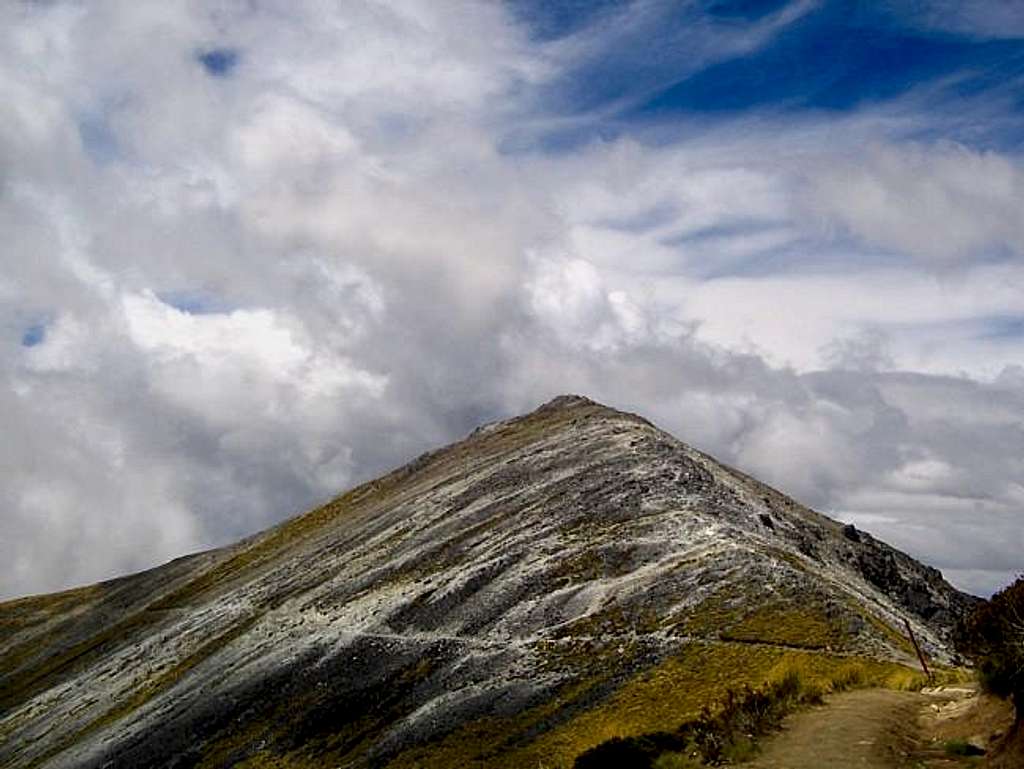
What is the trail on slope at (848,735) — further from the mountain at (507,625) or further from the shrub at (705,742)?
the mountain at (507,625)

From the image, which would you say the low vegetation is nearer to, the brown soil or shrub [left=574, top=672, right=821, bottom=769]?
shrub [left=574, top=672, right=821, bottom=769]

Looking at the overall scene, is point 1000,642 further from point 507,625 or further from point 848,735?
point 507,625

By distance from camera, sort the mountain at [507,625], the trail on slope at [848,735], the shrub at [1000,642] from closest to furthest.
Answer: the trail on slope at [848,735]
the shrub at [1000,642]
the mountain at [507,625]

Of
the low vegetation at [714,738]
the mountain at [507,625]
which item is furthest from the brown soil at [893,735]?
the mountain at [507,625]

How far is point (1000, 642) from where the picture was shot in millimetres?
31500

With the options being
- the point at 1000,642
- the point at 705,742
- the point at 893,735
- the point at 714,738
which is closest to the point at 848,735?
the point at 893,735

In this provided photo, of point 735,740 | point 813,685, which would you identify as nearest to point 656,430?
point 813,685

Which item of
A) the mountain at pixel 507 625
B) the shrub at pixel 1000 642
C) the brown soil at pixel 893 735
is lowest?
the brown soil at pixel 893 735

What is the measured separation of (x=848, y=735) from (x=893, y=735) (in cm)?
145

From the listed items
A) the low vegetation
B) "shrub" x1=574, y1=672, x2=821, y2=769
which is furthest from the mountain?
"shrub" x1=574, y1=672, x2=821, y2=769

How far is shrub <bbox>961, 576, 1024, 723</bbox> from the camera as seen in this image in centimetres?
2878

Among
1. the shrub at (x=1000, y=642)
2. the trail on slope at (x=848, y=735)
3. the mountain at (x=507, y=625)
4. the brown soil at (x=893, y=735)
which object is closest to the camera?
the brown soil at (x=893, y=735)

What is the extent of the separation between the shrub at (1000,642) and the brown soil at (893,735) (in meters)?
0.83

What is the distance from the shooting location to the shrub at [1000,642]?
1133 inches
